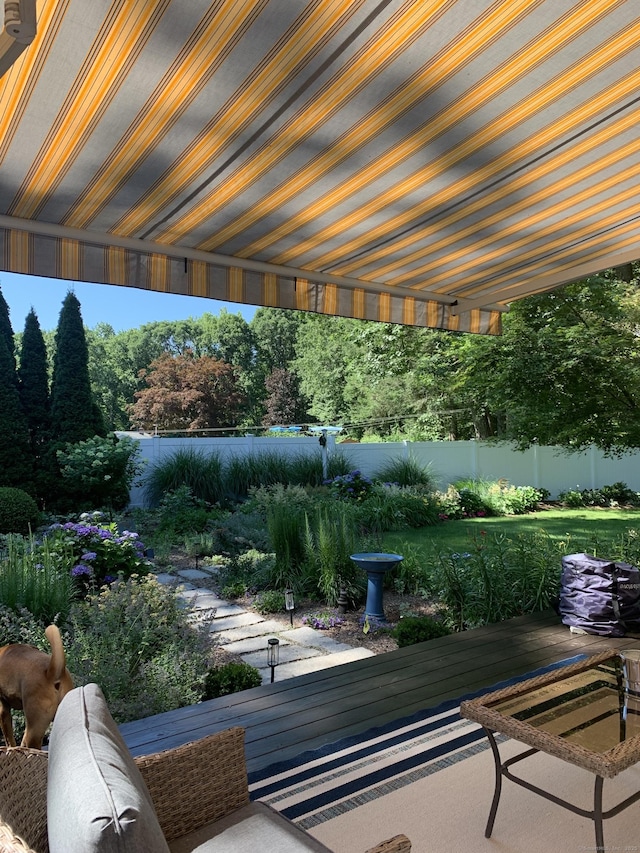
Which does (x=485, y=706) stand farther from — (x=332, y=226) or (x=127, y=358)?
(x=127, y=358)

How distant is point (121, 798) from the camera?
1.25m

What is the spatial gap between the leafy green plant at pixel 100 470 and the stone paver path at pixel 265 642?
18.3 ft

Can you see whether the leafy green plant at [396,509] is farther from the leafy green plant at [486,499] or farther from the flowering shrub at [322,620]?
the flowering shrub at [322,620]

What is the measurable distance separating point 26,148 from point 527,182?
7.09ft

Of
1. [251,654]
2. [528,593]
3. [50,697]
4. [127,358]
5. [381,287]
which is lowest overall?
[251,654]

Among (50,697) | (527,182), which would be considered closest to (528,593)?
(527,182)

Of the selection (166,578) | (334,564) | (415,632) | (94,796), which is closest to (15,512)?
(166,578)

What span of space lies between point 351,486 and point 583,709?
31.3ft

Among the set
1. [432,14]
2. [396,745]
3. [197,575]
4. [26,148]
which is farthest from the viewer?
[197,575]

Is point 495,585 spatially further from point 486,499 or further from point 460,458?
point 460,458

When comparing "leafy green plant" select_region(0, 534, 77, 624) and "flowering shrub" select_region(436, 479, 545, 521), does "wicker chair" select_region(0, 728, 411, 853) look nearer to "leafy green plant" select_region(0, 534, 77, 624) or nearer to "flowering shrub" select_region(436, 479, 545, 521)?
"leafy green plant" select_region(0, 534, 77, 624)

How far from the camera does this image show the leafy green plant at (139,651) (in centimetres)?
370

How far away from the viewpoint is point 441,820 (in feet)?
8.87

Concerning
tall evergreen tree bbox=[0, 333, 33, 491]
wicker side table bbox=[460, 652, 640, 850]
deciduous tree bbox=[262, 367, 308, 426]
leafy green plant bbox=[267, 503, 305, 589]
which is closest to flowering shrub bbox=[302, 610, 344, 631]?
leafy green plant bbox=[267, 503, 305, 589]
